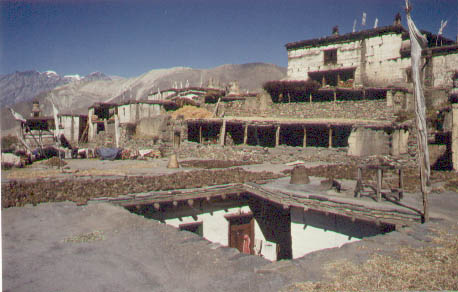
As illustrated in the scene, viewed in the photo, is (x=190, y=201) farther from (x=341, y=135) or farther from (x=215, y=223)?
(x=341, y=135)

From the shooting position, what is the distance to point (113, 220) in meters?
8.40

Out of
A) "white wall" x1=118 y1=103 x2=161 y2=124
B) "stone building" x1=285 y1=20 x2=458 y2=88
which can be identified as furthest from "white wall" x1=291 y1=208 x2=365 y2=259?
"white wall" x1=118 y1=103 x2=161 y2=124

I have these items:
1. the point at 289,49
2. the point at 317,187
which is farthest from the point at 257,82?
the point at 317,187

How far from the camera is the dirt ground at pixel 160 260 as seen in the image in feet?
16.0

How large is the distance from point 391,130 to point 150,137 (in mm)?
20113

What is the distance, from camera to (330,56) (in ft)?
112

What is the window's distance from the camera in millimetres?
33688

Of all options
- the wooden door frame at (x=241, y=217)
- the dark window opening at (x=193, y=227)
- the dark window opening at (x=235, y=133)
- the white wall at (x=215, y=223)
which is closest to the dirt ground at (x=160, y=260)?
the dark window opening at (x=193, y=227)

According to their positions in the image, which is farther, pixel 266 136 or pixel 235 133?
pixel 235 133

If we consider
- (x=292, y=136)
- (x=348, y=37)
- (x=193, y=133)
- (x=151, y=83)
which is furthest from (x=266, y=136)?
(x=151, y=83)

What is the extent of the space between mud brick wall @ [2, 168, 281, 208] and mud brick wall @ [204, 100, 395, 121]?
14.0 meters

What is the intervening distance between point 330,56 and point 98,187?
28891 mm

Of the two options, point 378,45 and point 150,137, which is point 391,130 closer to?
point 378,45

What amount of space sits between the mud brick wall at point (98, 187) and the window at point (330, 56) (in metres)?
22.6
